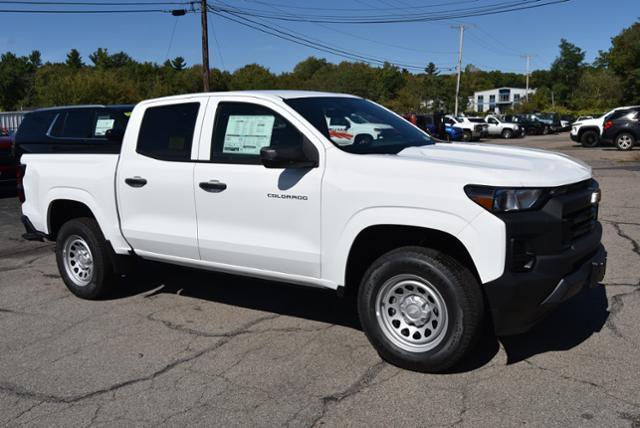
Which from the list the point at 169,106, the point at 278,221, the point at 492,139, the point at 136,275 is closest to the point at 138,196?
the point at 169,106

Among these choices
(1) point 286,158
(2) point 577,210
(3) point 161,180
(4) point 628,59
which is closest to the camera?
(2) point 577,210

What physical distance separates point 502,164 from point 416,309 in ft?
3.64

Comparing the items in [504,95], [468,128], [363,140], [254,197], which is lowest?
[504,95]

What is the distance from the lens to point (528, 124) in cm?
4622

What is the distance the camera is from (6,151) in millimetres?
13805

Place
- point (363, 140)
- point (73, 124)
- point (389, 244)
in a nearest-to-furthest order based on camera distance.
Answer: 1. point (389, 244)
2. point (363, 140)
3. point (73, 124)

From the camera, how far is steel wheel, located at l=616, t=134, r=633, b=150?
24.1 m

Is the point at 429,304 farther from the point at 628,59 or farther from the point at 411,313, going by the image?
the point at 628,59

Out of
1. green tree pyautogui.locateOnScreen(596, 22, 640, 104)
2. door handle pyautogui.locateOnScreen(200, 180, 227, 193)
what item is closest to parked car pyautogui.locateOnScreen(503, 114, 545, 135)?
green tree pyautogui.locateOnScreen(596, 22, 640, 104)

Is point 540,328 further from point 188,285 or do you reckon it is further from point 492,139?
point 492,139

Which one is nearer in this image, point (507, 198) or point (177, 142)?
point (507, 198)

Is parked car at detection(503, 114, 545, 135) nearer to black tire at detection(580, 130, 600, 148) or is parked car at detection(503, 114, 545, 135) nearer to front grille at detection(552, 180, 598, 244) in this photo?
black tire at detection(580, 130, 600, 148)

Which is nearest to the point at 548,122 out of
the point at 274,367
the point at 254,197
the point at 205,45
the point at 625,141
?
the point at 625,141

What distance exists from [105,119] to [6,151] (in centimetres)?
556
